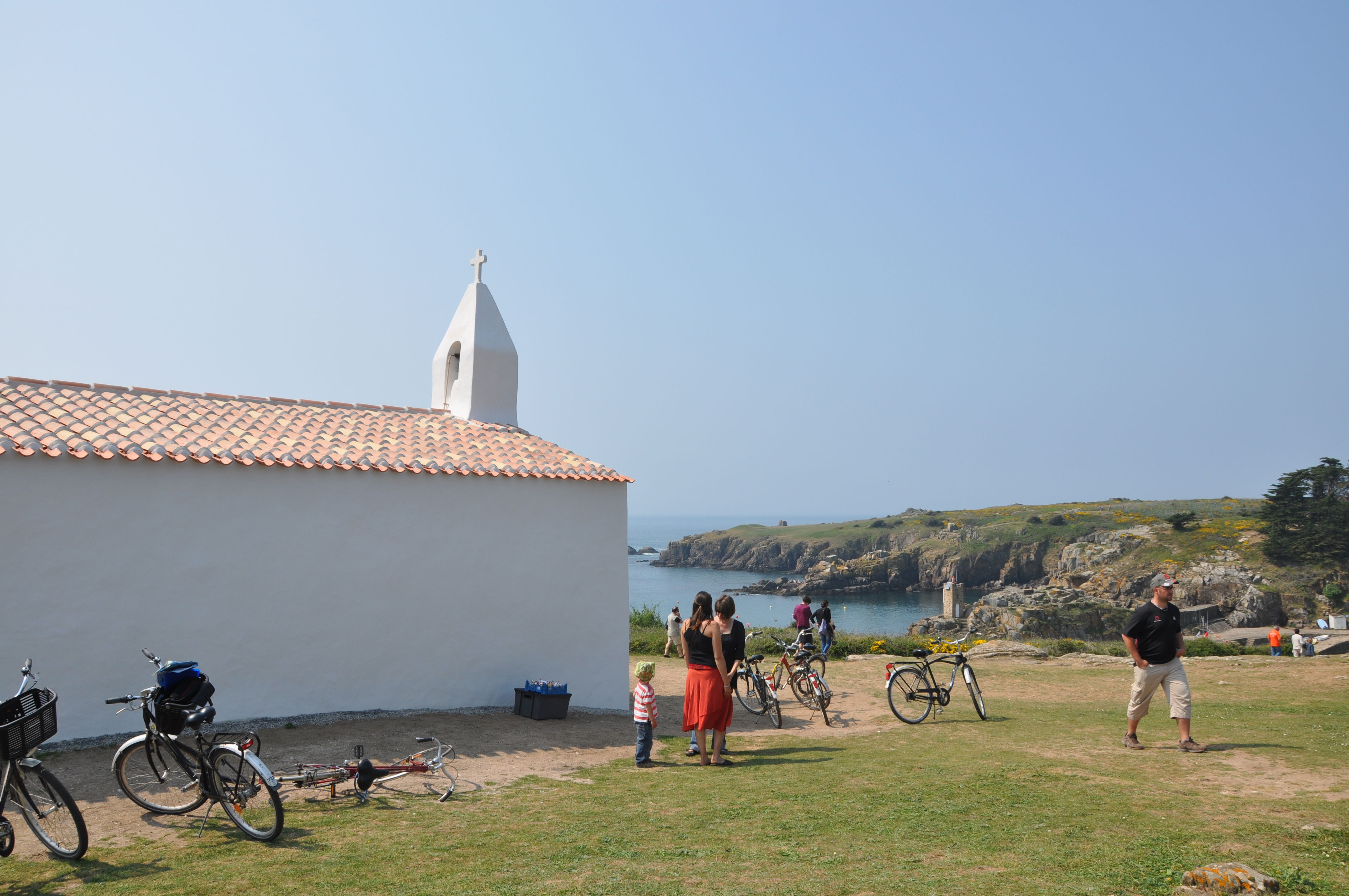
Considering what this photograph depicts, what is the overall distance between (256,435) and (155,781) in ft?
19.1

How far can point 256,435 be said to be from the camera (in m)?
12.3

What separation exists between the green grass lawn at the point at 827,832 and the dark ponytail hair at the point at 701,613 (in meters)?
1.58

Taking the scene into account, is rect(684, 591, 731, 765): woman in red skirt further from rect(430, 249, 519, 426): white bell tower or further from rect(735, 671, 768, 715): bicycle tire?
rect(430, 249, 519, 426): white bell tower

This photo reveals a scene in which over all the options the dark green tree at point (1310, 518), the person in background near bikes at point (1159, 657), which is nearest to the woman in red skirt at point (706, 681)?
the person in background near bikes at point (1159, 657)

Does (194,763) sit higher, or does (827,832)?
(194,763)

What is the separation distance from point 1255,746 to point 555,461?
10.4 meters

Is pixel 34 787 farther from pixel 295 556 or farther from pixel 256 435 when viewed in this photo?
pixel 256 435

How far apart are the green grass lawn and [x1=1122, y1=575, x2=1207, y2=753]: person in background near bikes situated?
48cm

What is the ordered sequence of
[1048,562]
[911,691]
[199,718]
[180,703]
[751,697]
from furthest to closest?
[1048,562] → [751,697] → [911,691] → [180,703] → [199,718]

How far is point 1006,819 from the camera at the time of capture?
6.61m

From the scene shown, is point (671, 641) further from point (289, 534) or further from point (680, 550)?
point (680, 550)

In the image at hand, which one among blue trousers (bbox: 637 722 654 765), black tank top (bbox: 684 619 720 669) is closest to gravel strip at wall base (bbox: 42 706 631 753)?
blue trousers (bbox: 637 722 654 765)

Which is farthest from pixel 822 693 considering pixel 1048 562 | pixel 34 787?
pixel 1048 562

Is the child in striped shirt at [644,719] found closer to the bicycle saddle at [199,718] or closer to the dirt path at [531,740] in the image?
the dirt path at [531,740]
